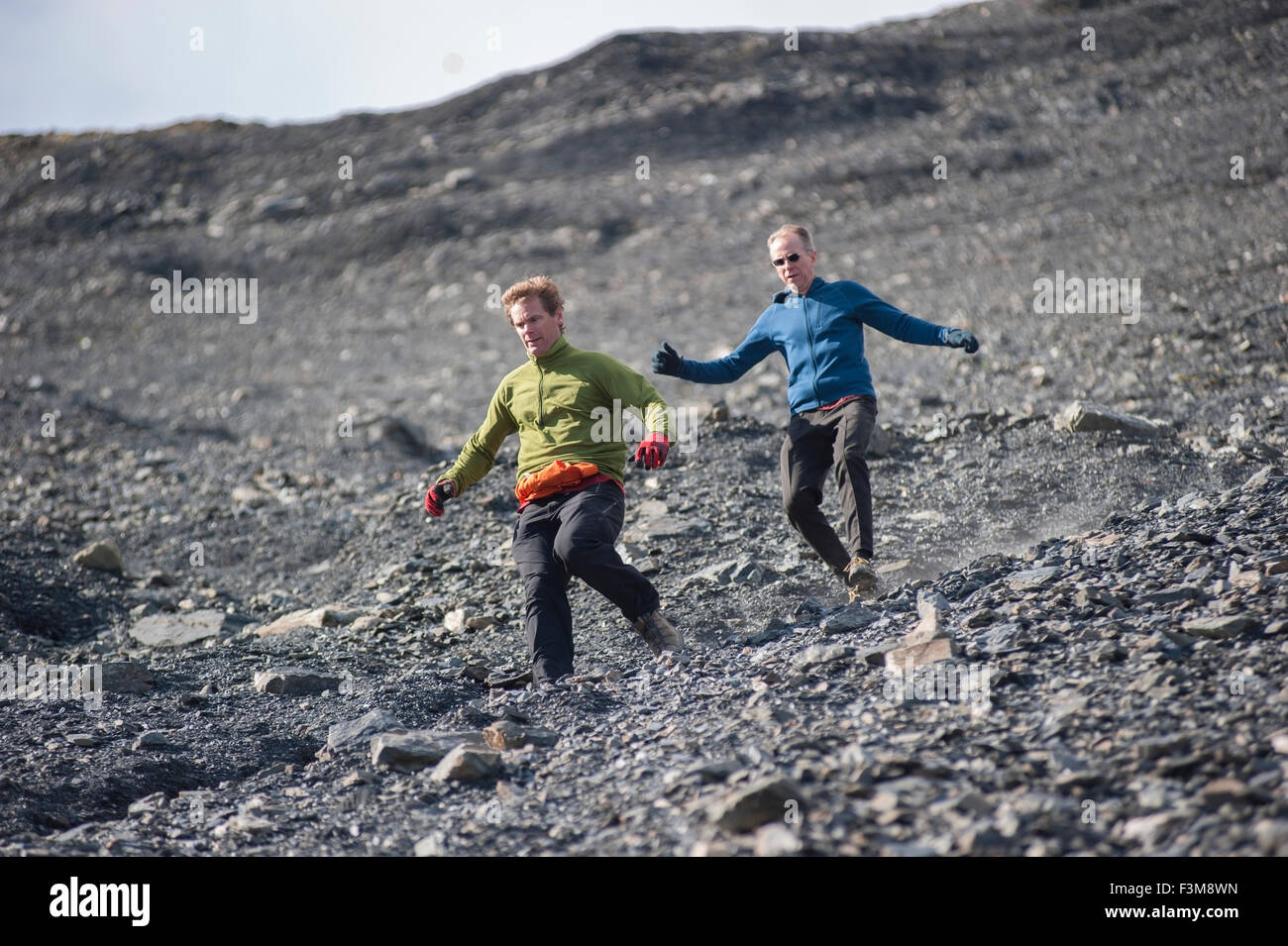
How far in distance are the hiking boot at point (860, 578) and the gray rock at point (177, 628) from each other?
423 cm

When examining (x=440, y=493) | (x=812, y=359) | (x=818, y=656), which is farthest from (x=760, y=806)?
(x=812, y=359)

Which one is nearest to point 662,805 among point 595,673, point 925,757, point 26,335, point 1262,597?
point 925,757

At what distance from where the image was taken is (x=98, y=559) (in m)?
8.11

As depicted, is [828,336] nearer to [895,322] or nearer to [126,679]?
[895,322]

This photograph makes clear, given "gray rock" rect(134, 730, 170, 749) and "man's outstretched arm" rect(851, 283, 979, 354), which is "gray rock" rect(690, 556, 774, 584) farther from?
"gray rock" rect(134, 730, 170, 749)

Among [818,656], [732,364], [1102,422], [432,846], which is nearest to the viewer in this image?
[432,846]

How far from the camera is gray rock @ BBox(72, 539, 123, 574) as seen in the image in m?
8.09

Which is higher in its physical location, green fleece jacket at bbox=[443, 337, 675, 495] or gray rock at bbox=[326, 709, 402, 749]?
green fleece jacket at bbox=[443, 337, 675, 495]

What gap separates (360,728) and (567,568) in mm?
1069

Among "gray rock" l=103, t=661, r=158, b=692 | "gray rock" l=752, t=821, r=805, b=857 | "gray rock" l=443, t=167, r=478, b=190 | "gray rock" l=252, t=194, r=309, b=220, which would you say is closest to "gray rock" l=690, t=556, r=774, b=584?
"gray rock" l=103, t=661, r=158, b=692

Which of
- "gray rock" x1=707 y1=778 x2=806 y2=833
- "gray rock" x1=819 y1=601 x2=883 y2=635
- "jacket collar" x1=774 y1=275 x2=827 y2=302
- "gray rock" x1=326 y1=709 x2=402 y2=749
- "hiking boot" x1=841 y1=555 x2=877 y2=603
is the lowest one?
"gray rock" x1=326 y1=709 x2=402 y2=749

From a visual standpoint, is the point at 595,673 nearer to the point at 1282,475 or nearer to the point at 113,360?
the point at 1282,475

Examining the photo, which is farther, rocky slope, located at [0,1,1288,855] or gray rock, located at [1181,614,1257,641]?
gray rock, located at [1181,614,1257,641]

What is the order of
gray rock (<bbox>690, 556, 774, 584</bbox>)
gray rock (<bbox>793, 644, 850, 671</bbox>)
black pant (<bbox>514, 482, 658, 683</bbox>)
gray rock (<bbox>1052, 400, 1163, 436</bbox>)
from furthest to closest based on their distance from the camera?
gray rock (<bbox>1052, 400, 1163, 436</bbox>) < gray rock (<bbox>690, 556, 774, 584</bbox>) < black pant (<bbox>514, 482, 658, 683</bbox>) < gray rock (<bbox>793, 644, 850, 671</bbox>)
